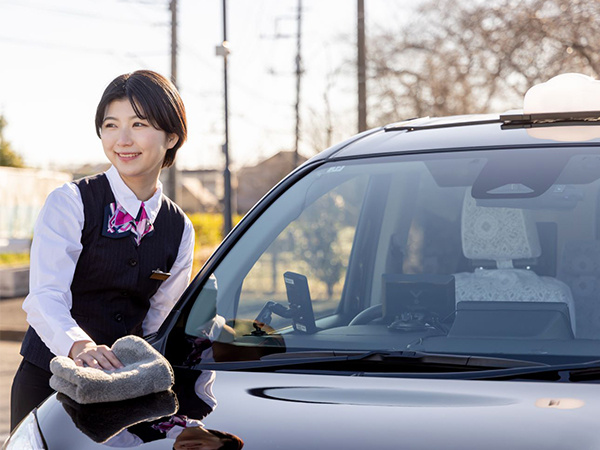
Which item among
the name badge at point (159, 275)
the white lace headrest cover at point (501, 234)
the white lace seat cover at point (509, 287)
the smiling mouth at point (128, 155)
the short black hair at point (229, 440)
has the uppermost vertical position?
the smiling mouth at point (128, 155)

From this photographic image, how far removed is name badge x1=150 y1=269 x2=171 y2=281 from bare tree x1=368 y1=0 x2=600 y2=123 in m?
13.1

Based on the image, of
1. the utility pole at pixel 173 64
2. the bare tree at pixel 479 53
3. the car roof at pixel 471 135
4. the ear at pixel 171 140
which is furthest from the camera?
the utility pole at pixel 173 64

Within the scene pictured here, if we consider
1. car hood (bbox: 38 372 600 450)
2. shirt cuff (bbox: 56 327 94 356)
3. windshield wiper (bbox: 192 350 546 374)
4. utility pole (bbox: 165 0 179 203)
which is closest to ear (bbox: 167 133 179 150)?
shirt cuff (bbox: 56 327 94 356)

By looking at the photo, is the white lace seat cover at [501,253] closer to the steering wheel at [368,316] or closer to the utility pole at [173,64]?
the steering wheel at [368,316]

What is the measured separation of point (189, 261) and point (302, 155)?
88.0ft

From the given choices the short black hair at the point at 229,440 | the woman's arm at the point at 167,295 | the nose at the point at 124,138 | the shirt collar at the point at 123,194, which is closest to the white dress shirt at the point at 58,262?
the shirt collar at the point at 123,194

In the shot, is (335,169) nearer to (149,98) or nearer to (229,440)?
(149,98)

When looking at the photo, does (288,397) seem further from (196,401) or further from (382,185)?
(382,185)

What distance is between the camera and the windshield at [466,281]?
7.31ft

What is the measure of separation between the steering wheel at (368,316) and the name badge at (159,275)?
0.58m

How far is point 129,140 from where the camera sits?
2.68 m

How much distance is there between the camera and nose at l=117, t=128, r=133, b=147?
2672mm

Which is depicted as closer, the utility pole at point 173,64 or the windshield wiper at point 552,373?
the windshield wiper at point 552,373

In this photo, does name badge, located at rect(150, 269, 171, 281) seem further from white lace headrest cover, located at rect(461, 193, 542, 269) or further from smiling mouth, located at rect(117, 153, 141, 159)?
white lace headrest cover, located at rect(461, 193, 542, 269)
